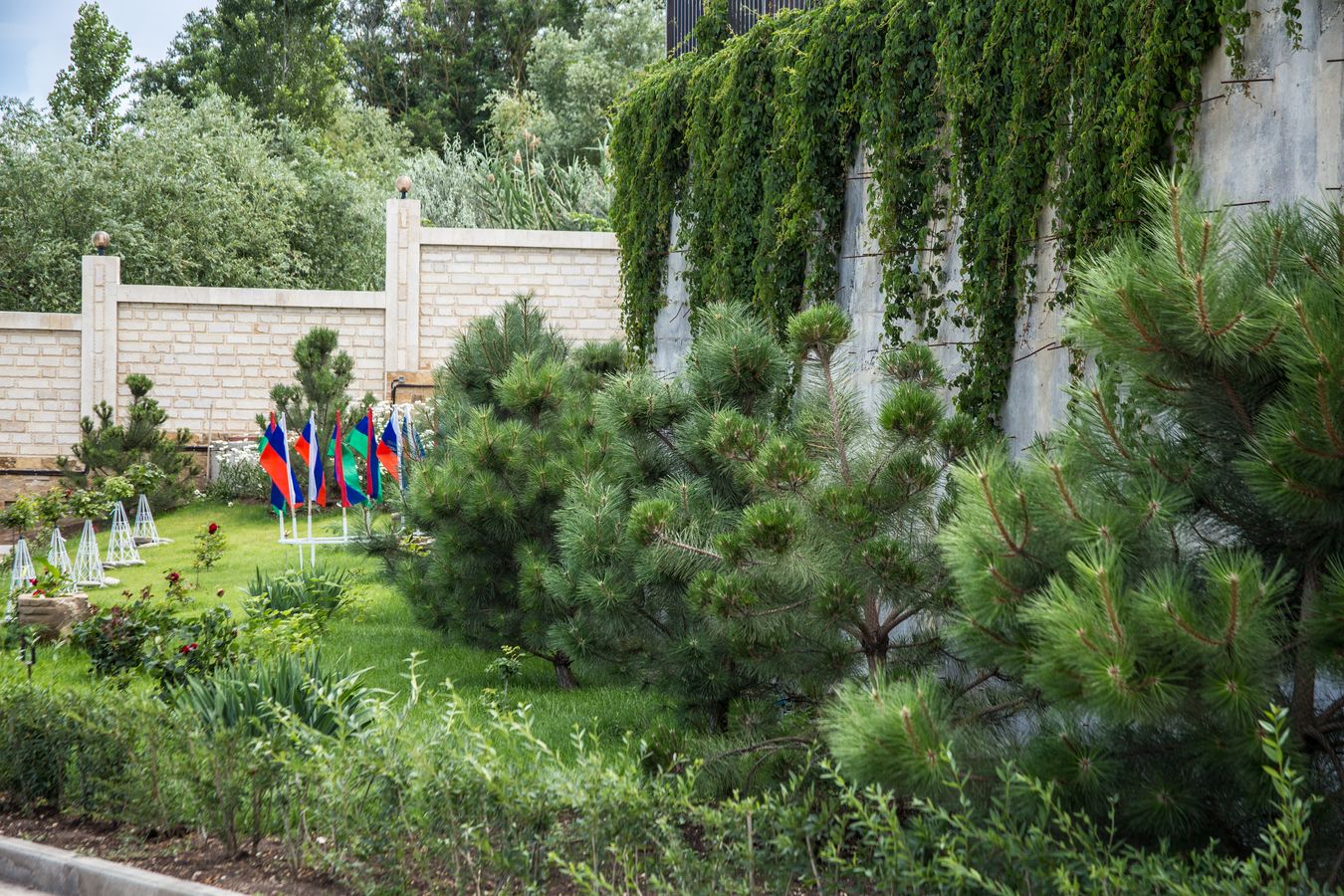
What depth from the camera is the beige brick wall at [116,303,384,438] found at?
1991 cm

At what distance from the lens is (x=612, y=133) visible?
12.2 metres

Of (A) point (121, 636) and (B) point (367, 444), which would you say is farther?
(B) point (367, 444)

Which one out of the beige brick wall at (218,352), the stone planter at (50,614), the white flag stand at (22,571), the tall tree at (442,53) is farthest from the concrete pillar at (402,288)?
the tall tree at (442,53)

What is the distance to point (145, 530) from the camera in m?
16.4

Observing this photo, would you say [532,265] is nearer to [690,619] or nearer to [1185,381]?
[690,619]

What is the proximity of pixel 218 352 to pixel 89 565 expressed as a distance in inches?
287

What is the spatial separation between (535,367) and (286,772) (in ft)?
13.3

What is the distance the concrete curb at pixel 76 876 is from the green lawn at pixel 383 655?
125 centimetres

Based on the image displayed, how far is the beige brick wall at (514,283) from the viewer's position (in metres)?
19.5

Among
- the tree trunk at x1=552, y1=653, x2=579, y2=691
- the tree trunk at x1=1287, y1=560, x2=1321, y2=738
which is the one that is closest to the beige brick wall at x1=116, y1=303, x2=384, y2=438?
the tree trunk at x1=552, y1=653, x2=579, y2=691

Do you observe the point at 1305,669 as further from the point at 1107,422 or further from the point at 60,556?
the point at 60,556

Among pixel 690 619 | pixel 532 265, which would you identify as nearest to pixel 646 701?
pixel 690 619

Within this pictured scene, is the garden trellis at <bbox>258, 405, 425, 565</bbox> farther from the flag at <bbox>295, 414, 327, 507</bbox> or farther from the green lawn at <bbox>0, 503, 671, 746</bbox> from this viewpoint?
the green lawn at <bbox>0, 503, 671, 746</bbox>

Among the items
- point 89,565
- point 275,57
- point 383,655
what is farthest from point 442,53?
point 383,655
